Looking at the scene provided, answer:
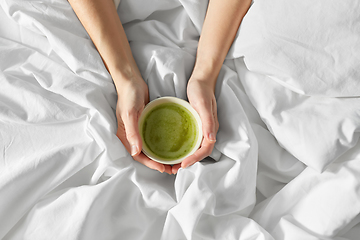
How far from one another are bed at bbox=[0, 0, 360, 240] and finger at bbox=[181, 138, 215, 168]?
2 centimetres

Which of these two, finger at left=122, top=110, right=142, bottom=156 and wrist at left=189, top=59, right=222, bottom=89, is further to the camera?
wrist at left=189, top=59, right=222, bottom=89

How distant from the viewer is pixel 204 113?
2.42 feet

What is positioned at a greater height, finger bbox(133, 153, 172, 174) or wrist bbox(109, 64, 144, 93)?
wrist bbox(109, 64, 144, 93)

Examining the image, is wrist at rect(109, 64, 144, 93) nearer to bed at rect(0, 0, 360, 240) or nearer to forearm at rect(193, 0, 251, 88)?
bed at rect(0, 0, 360, 240)

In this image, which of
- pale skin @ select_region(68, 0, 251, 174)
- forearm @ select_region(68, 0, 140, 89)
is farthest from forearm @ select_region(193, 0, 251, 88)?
forearm @ select_region(68, 0, 140, 89)

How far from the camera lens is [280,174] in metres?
0.81

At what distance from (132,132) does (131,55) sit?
28cm

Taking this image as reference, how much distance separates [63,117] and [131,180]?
27 centimetres

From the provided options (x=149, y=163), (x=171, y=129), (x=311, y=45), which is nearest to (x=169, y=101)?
(x=171, y=129)

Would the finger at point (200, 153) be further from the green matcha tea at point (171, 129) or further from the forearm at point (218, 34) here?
the forearm at point (218, 34)

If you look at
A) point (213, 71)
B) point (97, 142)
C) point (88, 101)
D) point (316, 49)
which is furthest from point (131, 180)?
point (316, 49)

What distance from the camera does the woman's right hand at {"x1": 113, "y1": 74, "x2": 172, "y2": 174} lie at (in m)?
0.72

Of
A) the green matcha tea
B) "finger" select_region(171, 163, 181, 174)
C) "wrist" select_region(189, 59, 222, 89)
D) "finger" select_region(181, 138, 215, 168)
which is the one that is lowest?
"finger" select_region(171, 163, 181, 174)

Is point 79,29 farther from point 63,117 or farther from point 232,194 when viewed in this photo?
point 232,194
